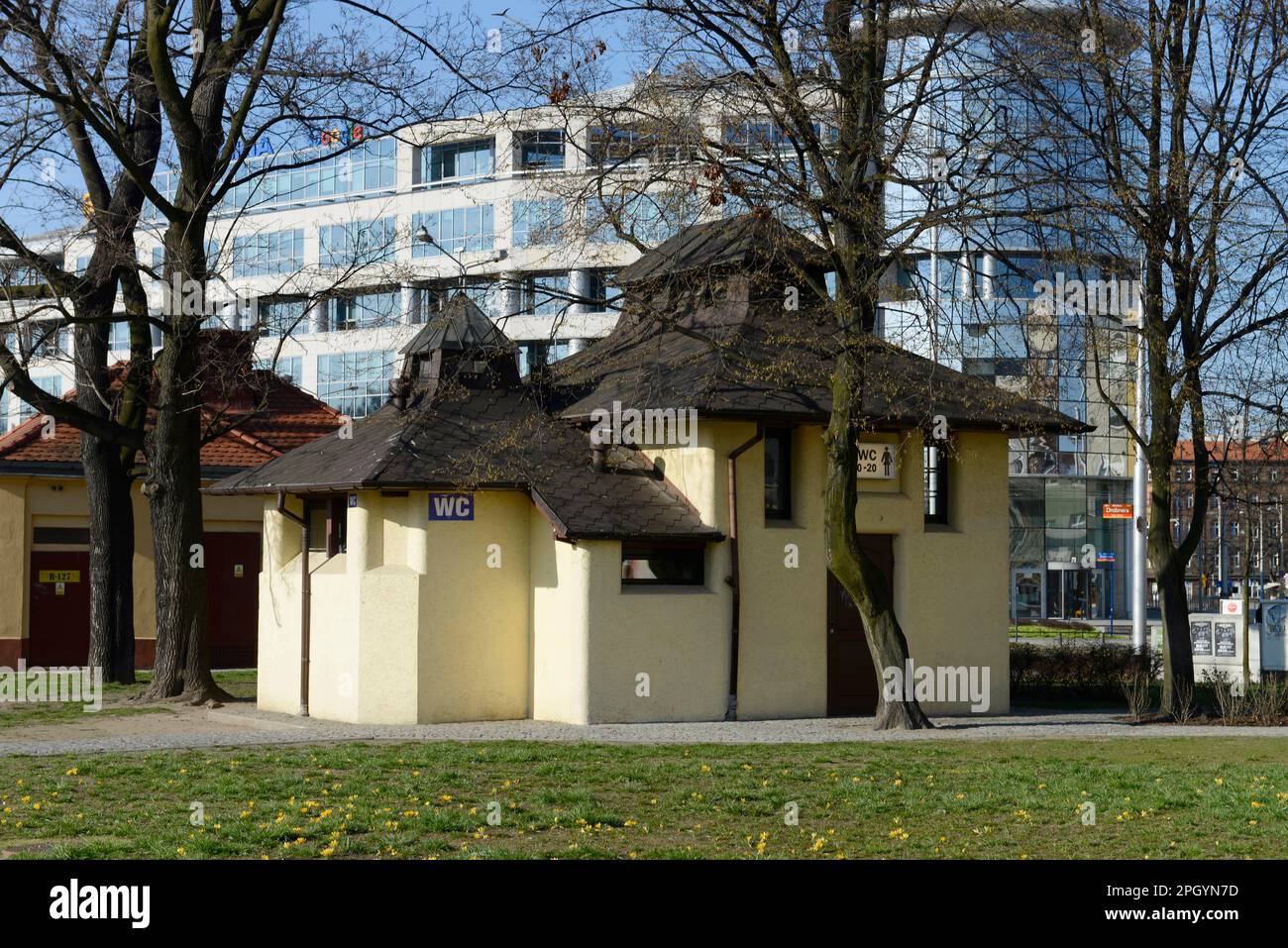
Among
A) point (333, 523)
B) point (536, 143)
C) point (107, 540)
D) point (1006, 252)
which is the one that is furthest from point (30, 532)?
point (1006, 252)

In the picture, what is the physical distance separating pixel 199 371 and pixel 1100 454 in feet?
166

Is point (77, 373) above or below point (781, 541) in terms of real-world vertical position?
above

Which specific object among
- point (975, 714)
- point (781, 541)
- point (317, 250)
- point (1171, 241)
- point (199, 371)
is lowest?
point (975, 714)

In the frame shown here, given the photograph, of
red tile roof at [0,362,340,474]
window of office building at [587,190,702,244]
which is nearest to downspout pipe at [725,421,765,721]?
window of office building at [587,190,702,244]

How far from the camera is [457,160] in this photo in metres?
67.4

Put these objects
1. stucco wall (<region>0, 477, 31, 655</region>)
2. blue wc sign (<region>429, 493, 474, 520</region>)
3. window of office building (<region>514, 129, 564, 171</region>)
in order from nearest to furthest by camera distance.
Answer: window of office building (<region>514, 129, 564, 171</region>) → blue wc sign (<region>429, 493, 474, 520</region>) → stucco wall (<region>0, 477, 31, 655</region>)

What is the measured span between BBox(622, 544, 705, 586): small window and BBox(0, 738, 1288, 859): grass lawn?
4258 millimetres

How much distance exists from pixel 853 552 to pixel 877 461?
126 inches

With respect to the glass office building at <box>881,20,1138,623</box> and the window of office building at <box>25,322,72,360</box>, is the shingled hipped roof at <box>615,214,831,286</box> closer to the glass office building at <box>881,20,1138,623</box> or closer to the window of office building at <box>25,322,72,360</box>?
the glass office building at <box>881,20,1138,623</box>

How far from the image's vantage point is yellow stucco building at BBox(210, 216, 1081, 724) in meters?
20.8

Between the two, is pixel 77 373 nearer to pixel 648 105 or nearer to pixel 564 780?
pixel 648 105

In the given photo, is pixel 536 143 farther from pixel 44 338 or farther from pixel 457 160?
pixel 457 160
